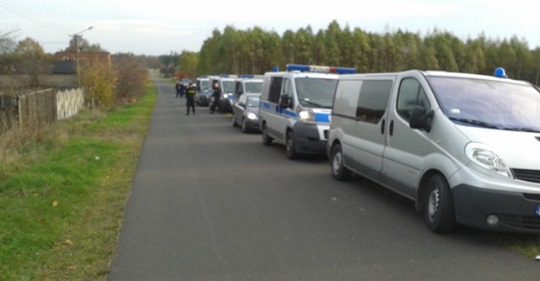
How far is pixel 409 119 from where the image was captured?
731 centimetres

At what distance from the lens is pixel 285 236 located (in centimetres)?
643

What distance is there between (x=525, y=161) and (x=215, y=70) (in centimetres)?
6772

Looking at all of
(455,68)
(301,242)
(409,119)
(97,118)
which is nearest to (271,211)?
(301,242)

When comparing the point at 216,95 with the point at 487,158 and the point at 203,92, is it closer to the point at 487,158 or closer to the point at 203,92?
the point at 203,92

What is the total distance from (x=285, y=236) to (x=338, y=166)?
398 centimetres

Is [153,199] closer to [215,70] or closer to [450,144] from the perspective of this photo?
[450,144]

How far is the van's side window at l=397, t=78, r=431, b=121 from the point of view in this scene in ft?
23.9

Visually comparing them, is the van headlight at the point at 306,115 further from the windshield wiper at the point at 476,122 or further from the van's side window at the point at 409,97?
the windshield wiper at the point at 476,122

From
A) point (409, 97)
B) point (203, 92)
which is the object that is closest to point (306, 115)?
point (409, 97)

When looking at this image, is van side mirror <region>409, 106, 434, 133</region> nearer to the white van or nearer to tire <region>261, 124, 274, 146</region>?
the white van

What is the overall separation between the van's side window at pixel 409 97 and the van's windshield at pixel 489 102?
19 cm

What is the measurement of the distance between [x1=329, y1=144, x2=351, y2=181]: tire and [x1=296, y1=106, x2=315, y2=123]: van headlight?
2.00 metres

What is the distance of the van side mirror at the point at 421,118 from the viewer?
22.5 ft

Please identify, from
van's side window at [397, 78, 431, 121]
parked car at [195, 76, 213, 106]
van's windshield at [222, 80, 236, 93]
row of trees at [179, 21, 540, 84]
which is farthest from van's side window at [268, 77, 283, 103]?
row of trees at [179, 21, 540, 84]
